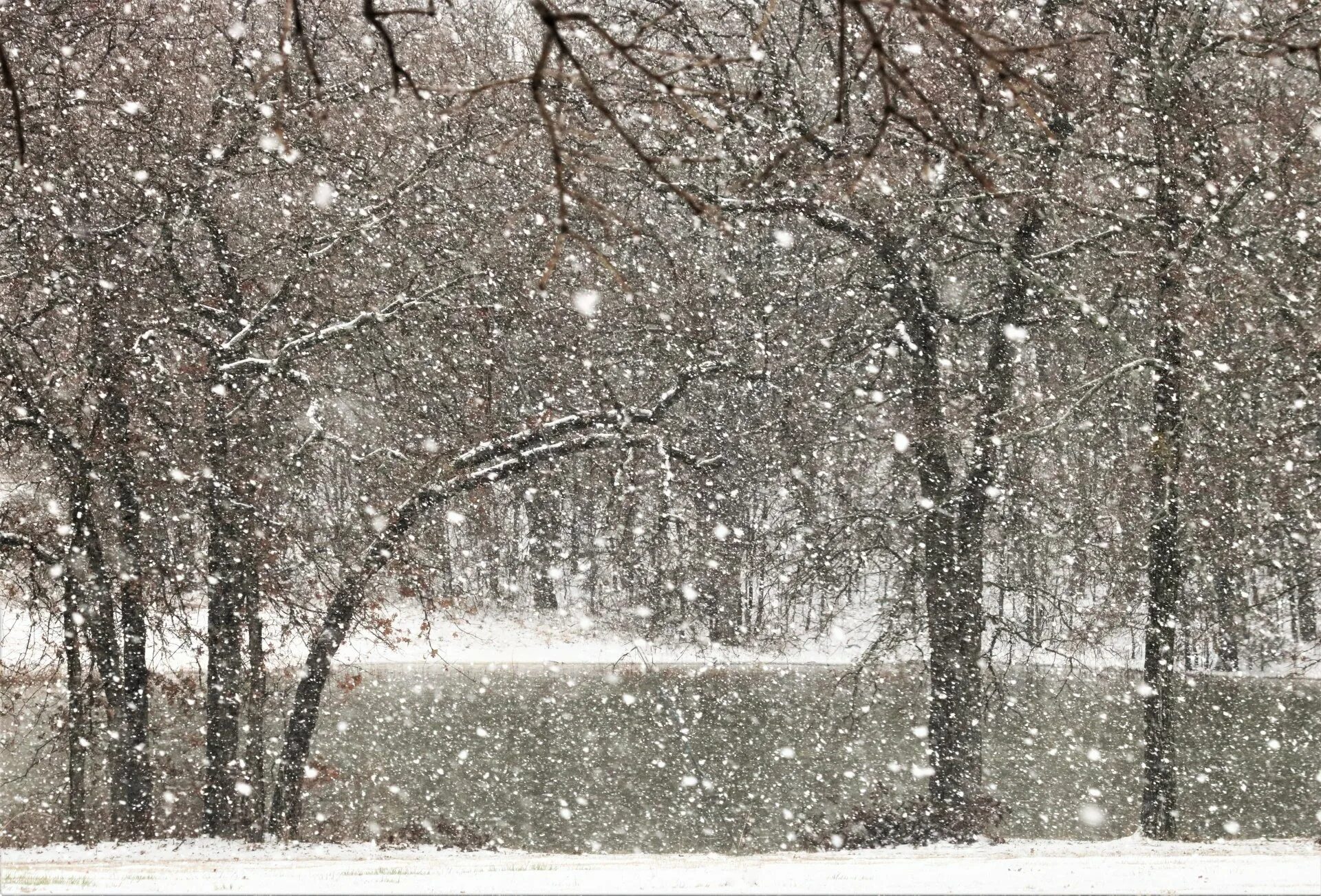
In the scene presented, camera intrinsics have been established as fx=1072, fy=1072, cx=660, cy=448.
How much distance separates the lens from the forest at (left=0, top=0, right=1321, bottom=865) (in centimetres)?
1088

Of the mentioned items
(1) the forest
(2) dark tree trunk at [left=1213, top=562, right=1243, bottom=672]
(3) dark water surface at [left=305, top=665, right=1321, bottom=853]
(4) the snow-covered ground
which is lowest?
(3) dark water surface at [left=305, top=665, right=1321, bottom=853]

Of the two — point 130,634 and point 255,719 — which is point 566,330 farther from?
point 130,634

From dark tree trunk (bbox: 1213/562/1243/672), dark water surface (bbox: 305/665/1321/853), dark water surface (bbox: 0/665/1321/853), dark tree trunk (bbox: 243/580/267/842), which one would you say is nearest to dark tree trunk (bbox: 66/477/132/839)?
dark water surface (bbox: 0/665/1321/853)

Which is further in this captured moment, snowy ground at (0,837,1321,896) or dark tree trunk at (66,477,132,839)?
dark tree trunk at (66,477,132,839)

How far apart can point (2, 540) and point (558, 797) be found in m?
9.02

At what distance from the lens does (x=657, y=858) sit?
853 centimetres

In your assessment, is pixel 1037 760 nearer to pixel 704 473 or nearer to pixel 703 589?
pixel 703 589

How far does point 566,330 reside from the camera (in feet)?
45.3

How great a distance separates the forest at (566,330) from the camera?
10.9 m

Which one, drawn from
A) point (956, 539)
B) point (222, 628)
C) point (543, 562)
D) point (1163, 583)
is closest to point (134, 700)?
point (222, 628)

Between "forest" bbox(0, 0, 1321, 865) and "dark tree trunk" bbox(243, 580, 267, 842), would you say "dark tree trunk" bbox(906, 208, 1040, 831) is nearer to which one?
"forest" bbox(0, 0, 1321, 865)

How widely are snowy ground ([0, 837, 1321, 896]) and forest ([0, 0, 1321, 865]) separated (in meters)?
2.25

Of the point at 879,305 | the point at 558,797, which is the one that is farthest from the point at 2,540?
the point at 879,305

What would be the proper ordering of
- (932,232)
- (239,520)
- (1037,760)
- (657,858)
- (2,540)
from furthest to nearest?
1. (1037,760)
2. (932,232)
3. (239,520)
4. (2,540)
5. (657,858)
